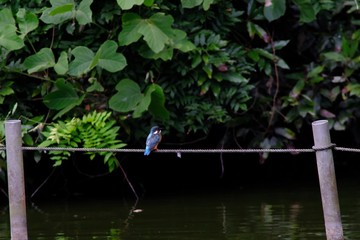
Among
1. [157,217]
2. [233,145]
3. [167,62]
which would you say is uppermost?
[167,62]

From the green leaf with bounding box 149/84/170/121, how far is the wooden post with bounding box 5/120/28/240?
6.56ft

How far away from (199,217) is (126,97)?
1062mm

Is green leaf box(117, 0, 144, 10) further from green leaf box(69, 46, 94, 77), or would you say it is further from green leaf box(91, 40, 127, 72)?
green leaf box(69, 46, 94, 77)

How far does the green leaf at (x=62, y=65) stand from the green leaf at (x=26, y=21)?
300mm

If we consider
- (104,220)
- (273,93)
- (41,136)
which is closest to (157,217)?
(104,220)

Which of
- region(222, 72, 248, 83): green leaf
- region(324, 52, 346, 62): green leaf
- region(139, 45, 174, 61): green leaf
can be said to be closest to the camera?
region(139, 45, 174, 61): green leaf

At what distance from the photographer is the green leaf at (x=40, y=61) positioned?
275 inches

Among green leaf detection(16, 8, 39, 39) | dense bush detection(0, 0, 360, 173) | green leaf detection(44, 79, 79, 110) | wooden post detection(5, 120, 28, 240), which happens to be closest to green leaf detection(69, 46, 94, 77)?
dense bush detection(0, 0, 360, 173)

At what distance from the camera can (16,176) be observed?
503 centimetres

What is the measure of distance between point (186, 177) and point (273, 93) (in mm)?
1441

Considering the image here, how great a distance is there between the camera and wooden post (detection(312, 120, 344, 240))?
15.4 ft

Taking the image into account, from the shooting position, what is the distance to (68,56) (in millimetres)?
7223

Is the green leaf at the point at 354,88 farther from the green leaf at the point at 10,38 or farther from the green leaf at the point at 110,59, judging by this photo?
the green leaf at the point at 10,38

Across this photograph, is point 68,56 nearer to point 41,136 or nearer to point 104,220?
point 41,136
